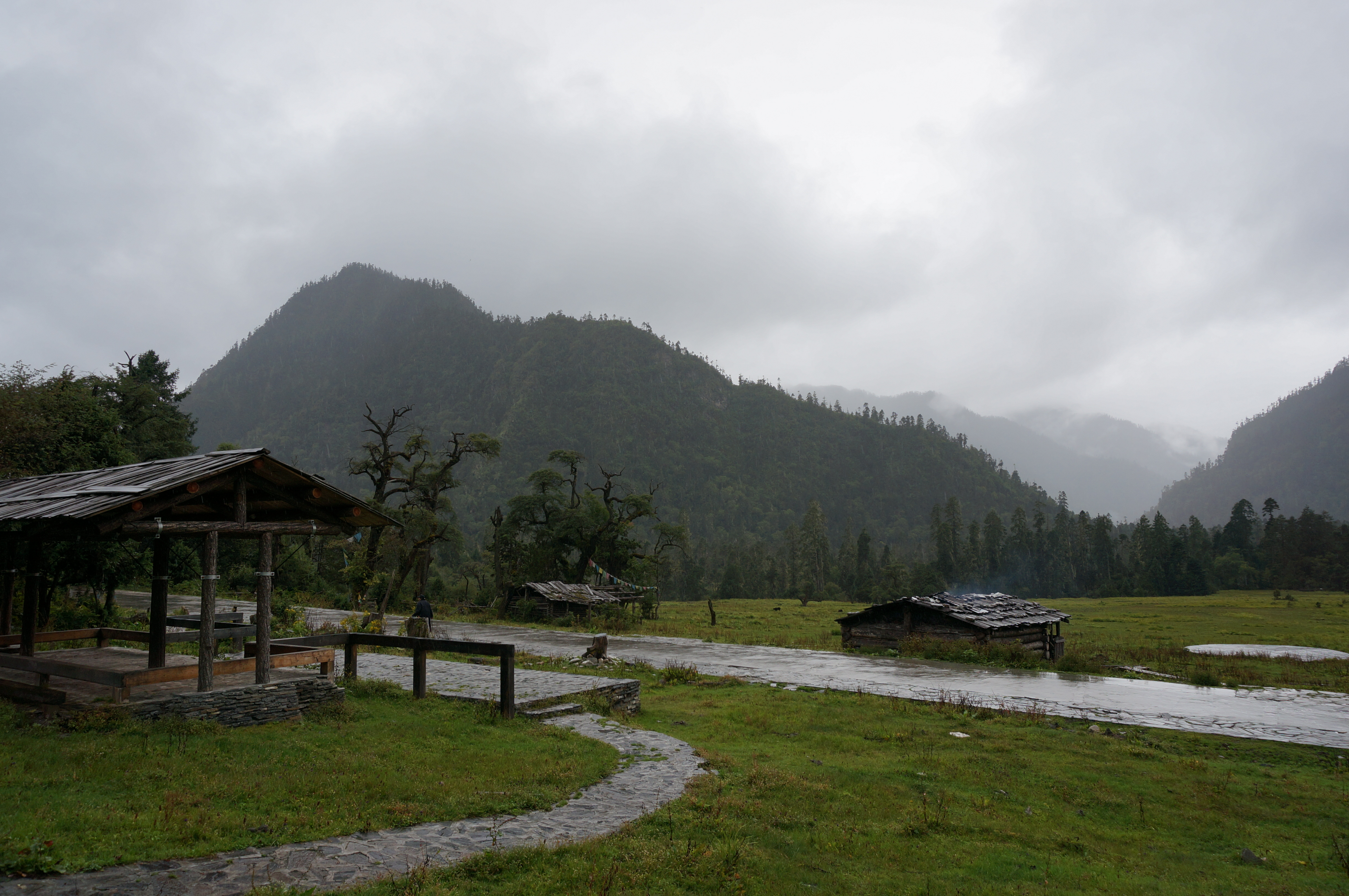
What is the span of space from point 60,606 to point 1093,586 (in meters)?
116

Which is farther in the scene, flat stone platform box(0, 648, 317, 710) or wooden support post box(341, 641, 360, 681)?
wooden support post box(341, 641, 360, 681)

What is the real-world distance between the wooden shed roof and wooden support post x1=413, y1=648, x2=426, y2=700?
7.72 feet

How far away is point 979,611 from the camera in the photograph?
2842 centimetres

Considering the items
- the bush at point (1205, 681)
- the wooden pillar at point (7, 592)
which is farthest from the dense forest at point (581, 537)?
the bush at point (1205, 681)

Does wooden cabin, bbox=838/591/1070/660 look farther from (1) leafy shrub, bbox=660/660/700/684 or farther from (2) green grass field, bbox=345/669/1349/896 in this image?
(2) green grass field, bbox=345/669/1349/896

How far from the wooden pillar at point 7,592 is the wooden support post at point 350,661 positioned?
5.70 metres

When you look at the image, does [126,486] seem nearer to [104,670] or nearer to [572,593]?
[104,670]

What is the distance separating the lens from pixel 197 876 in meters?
5.25

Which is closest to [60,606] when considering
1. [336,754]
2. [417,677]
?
[417,677]

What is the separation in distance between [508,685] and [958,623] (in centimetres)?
2063

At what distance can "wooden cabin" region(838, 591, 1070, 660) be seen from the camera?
27.1m

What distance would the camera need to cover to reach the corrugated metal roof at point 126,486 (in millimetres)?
9219

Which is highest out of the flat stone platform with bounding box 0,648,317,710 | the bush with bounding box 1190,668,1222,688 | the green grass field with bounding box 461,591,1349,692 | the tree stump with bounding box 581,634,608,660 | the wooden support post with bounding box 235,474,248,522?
the wooden support post with bounding box 235,474,248,522

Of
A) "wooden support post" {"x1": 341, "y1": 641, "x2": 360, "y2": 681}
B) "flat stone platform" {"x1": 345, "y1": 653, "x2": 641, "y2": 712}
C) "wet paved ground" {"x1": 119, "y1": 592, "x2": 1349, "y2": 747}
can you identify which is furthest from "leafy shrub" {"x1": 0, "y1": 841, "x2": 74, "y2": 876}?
"wet paved ground" {"x1": 119, "y1": 592, "x2": 1349, "y2": 747}
